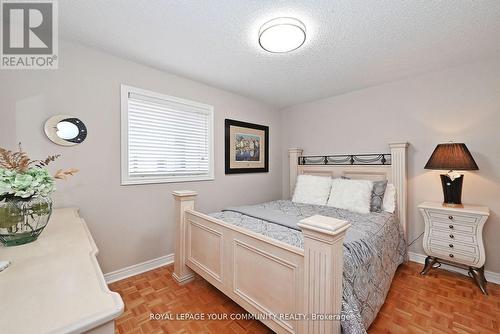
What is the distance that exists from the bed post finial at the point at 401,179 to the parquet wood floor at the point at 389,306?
2.08 feet

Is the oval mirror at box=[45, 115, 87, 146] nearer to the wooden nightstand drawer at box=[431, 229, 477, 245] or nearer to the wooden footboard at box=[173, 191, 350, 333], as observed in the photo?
the wooden footboard at box=[173, 191, 350, 333]

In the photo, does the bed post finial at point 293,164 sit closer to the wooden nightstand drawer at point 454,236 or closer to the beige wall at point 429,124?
the beige wall at point 429,124

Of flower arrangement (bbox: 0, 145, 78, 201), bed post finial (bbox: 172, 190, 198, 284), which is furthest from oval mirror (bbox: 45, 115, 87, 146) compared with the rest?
bed post finial (bbox: 172, 190, 198, 284)

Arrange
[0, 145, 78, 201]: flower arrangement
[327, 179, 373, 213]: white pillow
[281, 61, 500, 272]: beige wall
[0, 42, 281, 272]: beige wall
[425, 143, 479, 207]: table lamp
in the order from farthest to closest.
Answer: [327, 179, 373, 213]: white pillow
[281, 61, 500, 272]: beige wall
[425, 143, 479, 207]: table lamp
[0, 42, 281, 272]: beige wall
[0, 145, 78, 201]: flower arrangement

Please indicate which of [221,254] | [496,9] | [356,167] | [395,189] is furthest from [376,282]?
[496,9]

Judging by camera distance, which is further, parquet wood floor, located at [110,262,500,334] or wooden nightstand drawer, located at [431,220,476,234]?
wooden nightstand drawer, located at [431,220,476,234]

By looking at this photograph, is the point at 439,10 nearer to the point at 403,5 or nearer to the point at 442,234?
the point at 403,5

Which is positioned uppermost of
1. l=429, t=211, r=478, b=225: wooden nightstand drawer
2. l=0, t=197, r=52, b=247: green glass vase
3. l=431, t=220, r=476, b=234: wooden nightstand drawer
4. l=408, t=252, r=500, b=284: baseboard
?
l=0, t=197, r=52, b=247: green glass vase

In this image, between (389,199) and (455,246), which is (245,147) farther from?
(455,246)

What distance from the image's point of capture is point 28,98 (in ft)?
5.80

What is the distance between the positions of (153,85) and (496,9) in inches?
120

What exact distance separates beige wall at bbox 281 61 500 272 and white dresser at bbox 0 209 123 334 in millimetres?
3219

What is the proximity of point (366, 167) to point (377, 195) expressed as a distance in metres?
0.55

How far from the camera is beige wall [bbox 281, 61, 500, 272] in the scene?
7.14 feet
